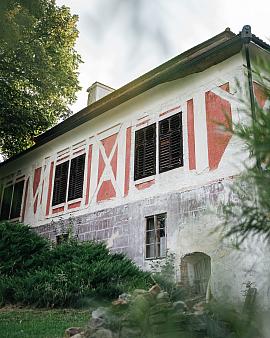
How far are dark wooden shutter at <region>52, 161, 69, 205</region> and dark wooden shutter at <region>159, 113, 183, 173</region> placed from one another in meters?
4.90

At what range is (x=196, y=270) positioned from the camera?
10.1 metres

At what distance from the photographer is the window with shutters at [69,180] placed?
47.3 ft

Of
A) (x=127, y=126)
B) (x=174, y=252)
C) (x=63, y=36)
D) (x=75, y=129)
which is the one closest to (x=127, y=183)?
(x=127, y=126)

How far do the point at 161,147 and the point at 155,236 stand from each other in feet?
7.97

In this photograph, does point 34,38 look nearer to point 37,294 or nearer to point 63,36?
point 63,36

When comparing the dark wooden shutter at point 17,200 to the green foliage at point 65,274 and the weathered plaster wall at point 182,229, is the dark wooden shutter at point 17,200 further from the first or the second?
the weathered plaster wall at point 182,229

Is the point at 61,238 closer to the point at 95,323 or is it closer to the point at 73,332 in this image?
the point at 73,332

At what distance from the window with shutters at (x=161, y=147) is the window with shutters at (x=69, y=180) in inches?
115

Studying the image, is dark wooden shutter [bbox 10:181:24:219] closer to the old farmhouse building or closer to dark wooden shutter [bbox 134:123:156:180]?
the old farmhouse building

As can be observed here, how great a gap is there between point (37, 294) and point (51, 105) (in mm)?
12061

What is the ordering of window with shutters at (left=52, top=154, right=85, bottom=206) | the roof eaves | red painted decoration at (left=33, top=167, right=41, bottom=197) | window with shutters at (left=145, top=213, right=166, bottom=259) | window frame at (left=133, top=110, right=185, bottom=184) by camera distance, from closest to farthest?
the roof eaves < window with shutters at (left=145, top=213, right=166, bottom=259) < window frame at (left=133, top=110, right=185, bottom=184) < window with shutters at (left=52, top=154, right=85, bottom=206) < red painted decoration at (left=33, top=167, right=41, bottom=197)

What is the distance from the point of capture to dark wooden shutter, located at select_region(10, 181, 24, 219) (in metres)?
17.7

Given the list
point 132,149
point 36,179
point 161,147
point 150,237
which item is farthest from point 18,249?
point 161,147

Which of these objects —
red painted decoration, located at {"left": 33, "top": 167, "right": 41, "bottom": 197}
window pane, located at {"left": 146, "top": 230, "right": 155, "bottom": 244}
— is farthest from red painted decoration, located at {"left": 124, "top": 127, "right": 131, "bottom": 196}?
red painted decoration, located at {"left": 33, "top": 167, "right": 41, "bottom": 197}
